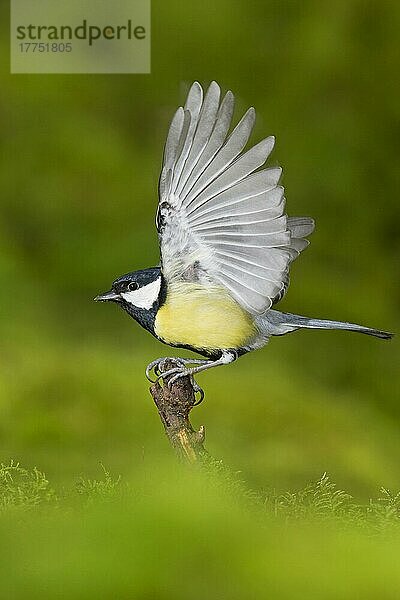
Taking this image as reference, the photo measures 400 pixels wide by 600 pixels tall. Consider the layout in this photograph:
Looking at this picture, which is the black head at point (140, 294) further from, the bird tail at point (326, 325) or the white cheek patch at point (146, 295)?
the bird tail at point (326, 325)

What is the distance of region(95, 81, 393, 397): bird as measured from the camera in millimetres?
583

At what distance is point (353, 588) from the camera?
8.6 inches

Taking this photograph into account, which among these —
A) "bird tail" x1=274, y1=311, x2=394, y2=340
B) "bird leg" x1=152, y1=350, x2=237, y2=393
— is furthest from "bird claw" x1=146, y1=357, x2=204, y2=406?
"bird tail" x1=274, y1=311, x2=394, y2=340

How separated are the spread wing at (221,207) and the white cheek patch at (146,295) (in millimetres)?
18

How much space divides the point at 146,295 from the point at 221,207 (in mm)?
101

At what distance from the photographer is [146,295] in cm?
68

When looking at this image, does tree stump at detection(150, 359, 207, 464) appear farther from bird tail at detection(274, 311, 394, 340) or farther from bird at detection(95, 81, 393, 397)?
bird tail at detection(274, 311, 394, 340)

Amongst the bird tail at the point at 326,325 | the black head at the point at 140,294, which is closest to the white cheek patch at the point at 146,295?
the black head at the point at 140,294

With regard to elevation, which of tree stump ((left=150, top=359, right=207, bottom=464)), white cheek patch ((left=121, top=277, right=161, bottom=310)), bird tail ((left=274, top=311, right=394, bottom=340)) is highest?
white cheek patch ((left=121, top=277, right=161, bottom=310))

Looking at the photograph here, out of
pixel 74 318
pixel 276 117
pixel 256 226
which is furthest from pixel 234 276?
pixel 276 117

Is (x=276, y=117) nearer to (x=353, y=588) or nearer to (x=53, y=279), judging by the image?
(x=53, y=279)

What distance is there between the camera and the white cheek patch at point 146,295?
2.21 ft

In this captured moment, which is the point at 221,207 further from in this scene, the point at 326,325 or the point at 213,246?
the point at 326,325

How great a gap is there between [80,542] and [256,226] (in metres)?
0.40
